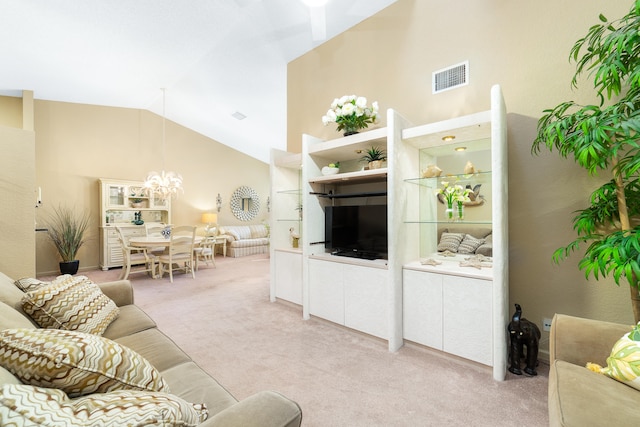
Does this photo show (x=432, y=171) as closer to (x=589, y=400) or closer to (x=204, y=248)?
(x=589, y=400)

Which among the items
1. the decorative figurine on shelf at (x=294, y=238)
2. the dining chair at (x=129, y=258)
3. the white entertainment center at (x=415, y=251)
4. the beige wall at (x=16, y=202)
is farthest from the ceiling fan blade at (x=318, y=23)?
the dining chair at (x=129, y=258)

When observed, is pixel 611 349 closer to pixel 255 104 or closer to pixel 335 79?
pixel 335 79

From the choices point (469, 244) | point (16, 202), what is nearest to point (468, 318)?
point (469, 244)

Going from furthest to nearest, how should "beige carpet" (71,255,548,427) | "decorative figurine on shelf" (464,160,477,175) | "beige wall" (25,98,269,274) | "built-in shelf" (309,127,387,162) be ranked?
"beige wall" (25,98,269,274)
"built-in shelf" (309,127,387,162)
"decorative figurine on shelf" (464,160,477,175)
"beige carpet" (71,255,548,427)

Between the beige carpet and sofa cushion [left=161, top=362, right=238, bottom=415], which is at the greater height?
sofa cushion [left=161, top=362, right=238, bottom=415]

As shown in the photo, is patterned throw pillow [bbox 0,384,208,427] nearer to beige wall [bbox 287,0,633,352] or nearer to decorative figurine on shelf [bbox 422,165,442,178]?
decorative figurine on shelf [bbox 422,165,442,178]

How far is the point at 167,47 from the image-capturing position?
4.09 m

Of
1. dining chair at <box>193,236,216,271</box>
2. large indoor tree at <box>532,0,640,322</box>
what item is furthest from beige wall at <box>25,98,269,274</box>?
large indoor tree at <box>532,0,640,322</box>

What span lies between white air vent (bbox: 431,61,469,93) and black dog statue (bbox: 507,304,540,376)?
79.1 inches

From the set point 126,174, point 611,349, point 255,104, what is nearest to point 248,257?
point 126,174

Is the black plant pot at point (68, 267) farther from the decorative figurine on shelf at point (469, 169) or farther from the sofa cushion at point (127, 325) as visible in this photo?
the decorative figurine on shelf at point (469, 169)

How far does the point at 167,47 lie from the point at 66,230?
4.17 metres

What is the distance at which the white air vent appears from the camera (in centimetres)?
263

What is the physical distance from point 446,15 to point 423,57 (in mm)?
390
